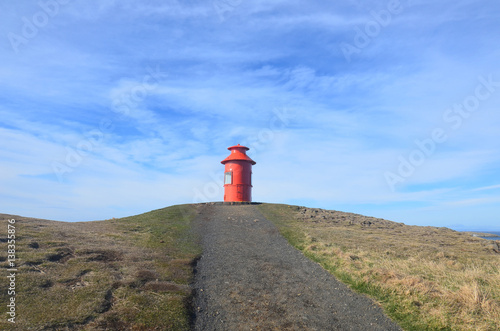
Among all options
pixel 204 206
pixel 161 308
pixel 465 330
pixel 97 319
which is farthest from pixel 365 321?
pixel 204 206

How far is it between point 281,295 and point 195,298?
8.97 feet

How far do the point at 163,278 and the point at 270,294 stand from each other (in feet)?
12.8

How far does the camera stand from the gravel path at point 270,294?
8209 millimetres

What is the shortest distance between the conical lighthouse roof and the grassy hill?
14157 millimetres

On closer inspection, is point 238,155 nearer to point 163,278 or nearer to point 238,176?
point 238,176

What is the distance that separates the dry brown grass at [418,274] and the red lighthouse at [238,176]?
9.98 m

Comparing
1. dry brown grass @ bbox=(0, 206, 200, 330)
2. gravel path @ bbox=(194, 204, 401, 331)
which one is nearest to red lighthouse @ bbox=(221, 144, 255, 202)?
dry brown grass @ bbox=(0, 206, 200, 330)

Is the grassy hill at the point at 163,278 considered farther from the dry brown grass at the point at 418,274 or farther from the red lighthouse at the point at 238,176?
the red lighthouse at the point at 238,176

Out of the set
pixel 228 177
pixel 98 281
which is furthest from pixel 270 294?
pixel 228 177

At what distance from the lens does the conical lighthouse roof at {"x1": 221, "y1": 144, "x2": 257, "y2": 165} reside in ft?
107

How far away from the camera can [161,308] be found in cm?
856

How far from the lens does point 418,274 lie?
11891 mm

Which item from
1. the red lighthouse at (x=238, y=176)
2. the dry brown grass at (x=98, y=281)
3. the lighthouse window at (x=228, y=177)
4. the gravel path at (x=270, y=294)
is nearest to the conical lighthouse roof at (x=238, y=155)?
the red lighthouse at (x=238, y=176)

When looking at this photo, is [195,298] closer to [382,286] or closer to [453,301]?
[382,286]
